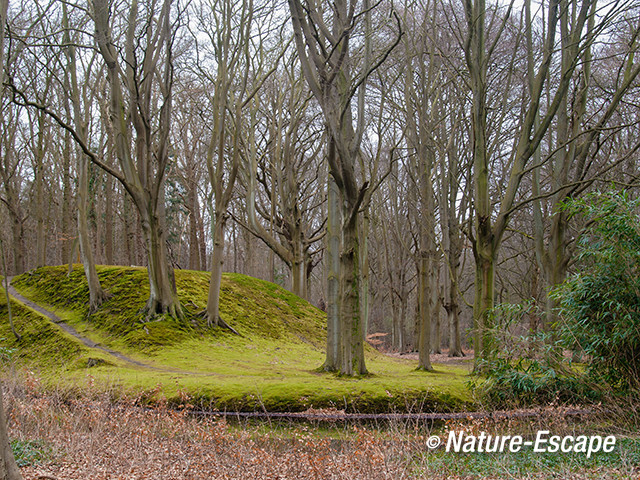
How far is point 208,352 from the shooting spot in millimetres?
11086

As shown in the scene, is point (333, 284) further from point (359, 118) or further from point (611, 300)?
point (611, 300)

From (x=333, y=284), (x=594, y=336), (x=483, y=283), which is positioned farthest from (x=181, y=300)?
(x=594, y=336)

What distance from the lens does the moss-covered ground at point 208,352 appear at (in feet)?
22.1

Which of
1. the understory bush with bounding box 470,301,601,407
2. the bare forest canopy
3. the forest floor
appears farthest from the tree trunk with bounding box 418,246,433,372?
the forest floor

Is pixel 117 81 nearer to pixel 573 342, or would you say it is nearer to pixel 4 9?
pixel 4 9

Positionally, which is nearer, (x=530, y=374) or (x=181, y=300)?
(x=530, y=374)

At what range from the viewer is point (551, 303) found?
11.2 metres

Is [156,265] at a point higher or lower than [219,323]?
higher

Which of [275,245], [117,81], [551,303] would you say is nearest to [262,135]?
[275,245]

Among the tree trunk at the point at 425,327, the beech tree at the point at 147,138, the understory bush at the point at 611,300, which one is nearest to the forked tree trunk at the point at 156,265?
the beech tree at the point at 147,138

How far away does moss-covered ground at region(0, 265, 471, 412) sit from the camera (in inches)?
265

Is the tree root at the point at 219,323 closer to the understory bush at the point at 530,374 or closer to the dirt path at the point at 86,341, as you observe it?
the dirt path at the point at 86,341

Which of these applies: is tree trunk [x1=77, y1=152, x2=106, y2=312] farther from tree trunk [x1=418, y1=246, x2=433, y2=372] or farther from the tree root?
tree trunk [x1=418, y1=246, x2=433, y2=372]

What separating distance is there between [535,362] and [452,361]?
34.2 ft
